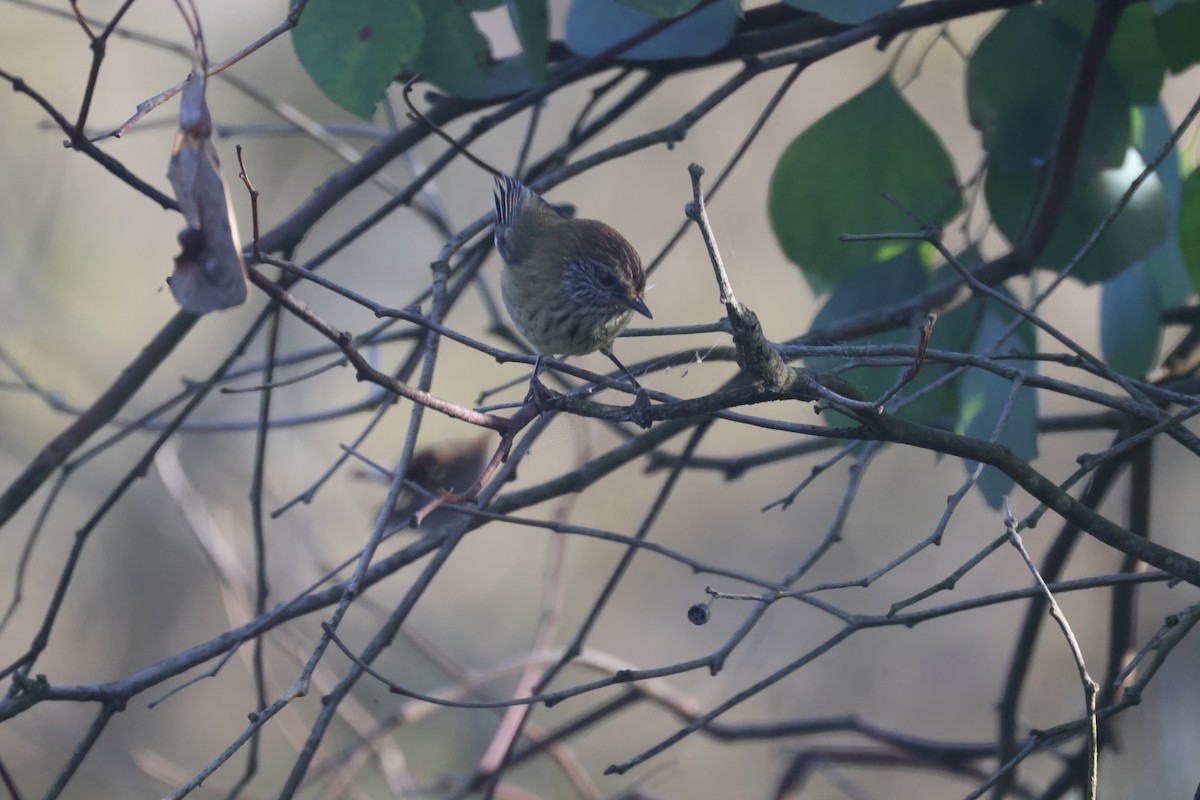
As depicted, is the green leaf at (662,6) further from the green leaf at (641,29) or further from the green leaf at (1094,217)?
the green leaf at (1094,217)

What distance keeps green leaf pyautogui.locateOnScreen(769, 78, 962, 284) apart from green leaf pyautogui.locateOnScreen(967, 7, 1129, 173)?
0.17 metres

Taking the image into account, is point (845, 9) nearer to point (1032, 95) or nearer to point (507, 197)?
point (1032, 95)

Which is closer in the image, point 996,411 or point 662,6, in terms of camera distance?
point 662,6

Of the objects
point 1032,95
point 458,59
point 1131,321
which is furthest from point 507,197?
point 1131,321

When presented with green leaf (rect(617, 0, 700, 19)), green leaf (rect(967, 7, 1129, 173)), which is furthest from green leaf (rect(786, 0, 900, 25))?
green leaf (rect(967, 7, 1129, 173))

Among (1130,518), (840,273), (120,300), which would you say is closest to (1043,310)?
(1130,518)

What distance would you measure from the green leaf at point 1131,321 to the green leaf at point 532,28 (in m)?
1.58

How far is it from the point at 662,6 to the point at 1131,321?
150cm

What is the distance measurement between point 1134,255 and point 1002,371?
3.83 ft

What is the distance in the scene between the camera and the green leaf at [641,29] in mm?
2570

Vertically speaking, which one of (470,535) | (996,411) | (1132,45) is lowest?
(996,411)

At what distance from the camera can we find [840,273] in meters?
2.83

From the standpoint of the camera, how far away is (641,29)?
260cm

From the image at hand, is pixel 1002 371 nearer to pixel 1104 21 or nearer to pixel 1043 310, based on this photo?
pixel 1104 21
